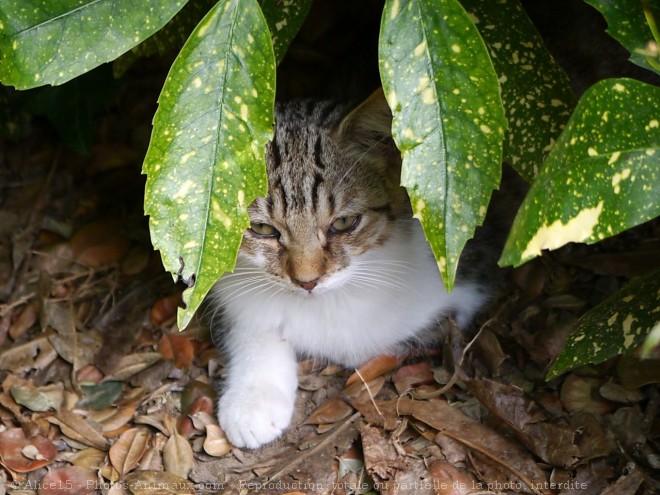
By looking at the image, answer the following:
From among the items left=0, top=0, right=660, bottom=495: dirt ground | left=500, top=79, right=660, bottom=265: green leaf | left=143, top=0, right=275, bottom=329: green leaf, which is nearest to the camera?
left=500, top=79, right=660, bottom=265: green leaf

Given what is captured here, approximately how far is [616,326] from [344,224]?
0.60 m

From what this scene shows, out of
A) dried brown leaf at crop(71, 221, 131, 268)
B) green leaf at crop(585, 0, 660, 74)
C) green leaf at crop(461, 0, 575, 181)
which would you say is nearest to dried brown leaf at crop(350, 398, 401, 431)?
green leaf at crop(461, 0, 575, 181)

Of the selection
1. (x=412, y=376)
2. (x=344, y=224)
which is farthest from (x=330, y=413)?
(x=344, y=224)

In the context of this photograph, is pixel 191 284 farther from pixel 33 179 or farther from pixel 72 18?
pixel 33 179

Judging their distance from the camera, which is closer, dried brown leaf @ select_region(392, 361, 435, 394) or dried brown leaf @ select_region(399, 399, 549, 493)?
dried brown leaf @ select_region(399, 399, 549, 493)

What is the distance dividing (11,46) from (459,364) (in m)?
1.13

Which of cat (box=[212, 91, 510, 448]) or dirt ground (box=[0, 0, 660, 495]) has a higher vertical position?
cat (box=[212, 91, 510, 448])

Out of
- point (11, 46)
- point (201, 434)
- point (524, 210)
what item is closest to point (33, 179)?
point (201, 434)

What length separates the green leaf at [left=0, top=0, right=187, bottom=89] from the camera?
1.16 meters

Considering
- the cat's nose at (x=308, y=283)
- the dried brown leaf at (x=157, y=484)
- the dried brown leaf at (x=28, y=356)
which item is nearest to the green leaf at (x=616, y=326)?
A: the cat's nose at (x=308, y=283)

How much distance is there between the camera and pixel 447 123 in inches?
42.8

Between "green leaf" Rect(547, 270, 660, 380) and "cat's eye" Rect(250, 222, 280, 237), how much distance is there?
638 mm

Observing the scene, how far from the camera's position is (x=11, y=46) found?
3.89 feet

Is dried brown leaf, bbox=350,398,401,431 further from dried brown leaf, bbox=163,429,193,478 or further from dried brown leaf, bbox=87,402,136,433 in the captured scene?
Answer: dried brown leaf, bbox=87,402,136,433
